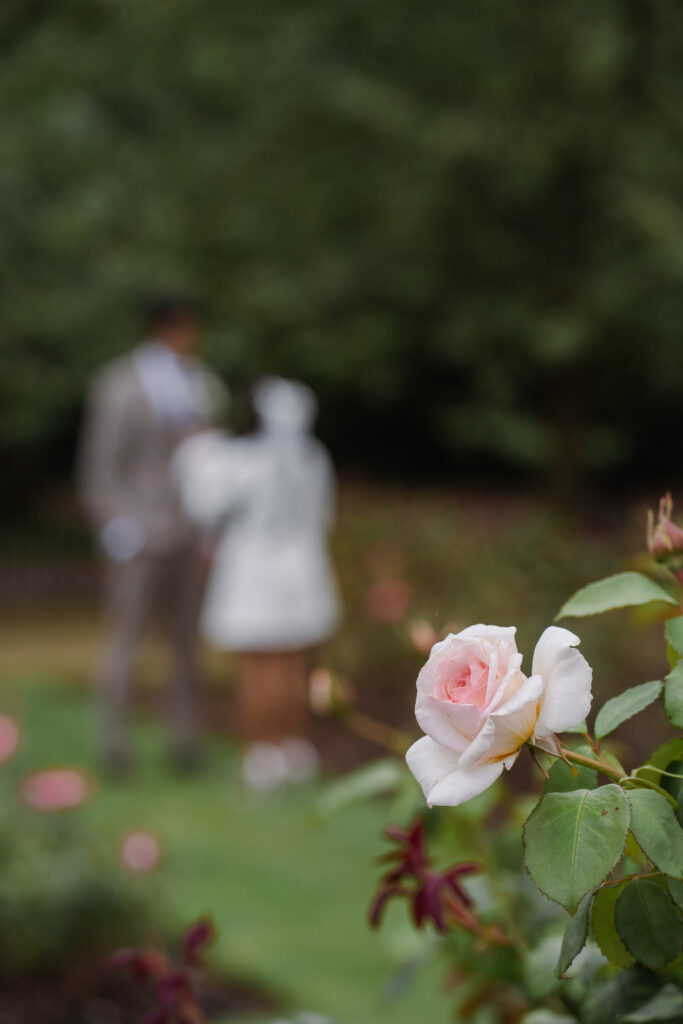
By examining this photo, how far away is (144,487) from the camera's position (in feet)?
20.0

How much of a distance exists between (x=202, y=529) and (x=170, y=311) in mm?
1072

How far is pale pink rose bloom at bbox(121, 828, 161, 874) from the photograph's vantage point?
356 centimetres

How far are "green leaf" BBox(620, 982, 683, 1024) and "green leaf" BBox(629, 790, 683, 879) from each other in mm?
278

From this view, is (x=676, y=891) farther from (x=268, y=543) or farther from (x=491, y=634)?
(x=268, y=543)

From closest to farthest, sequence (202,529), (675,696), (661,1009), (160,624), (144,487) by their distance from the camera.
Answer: (675,696) → (661,1009) → (144,487) → (202,529) → (160,624)

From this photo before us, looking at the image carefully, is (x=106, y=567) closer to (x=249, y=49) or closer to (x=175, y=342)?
(x=249, y=49)

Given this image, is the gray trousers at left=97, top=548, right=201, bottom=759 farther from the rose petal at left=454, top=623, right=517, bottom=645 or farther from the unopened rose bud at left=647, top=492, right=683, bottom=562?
the rose petal at left=454, top=623, right=517, bottom=645

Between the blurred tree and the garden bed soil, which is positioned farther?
the blurred tree

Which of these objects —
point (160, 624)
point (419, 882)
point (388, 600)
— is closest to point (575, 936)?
point (419, 882)

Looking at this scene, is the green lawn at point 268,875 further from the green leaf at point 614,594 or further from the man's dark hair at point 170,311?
the man's dark hair at point 170,311

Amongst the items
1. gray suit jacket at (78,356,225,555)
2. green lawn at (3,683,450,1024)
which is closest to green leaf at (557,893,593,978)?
green lawn at (3,683,450,1024)

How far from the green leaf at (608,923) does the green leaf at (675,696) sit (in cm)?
14

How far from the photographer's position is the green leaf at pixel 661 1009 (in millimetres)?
1115

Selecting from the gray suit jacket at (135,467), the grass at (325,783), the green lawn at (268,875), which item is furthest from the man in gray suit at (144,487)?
the grass at (325,783)
